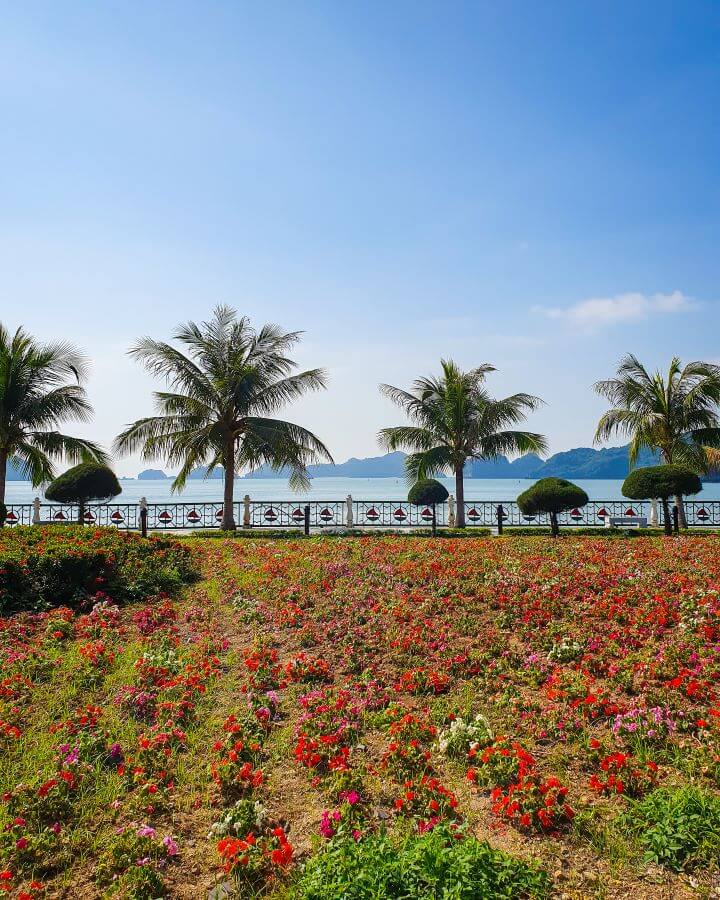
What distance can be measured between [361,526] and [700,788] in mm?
24536

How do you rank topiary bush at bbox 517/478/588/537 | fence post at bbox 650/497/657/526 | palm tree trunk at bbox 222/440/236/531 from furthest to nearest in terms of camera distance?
fence post at bbox 650/497/657/526
palm tree trunk at bbox 222/440/236/531
topiary bush at bbox 517/478/588/537

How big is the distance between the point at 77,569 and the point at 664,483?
1999 centimetres

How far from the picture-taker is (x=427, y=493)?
2655cm

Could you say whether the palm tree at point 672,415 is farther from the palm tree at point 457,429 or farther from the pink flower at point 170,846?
the pink flower at point 170,846

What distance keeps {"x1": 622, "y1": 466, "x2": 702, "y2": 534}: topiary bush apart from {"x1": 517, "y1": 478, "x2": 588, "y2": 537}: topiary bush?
2.29m

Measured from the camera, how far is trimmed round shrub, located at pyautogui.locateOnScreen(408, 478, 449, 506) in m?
26.5

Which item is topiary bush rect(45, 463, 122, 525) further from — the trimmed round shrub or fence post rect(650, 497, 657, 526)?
fence post rect(650, 497, 657, 526)

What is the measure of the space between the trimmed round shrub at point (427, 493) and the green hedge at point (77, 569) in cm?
1458

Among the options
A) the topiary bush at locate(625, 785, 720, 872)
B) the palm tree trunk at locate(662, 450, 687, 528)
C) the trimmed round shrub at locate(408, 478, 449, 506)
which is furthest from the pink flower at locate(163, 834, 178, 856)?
the palm tree trunk at locate(662, 450, 687, 528)

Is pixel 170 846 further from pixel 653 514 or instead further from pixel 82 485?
pixel 653 514

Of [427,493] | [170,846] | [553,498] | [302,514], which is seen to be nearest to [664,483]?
[553,498]

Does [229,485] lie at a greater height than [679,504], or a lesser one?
greater

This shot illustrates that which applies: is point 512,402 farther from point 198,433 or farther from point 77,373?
point 77,373

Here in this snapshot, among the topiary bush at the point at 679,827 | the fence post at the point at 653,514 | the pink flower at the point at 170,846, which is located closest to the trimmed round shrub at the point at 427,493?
the fence post at the point at 653,514
